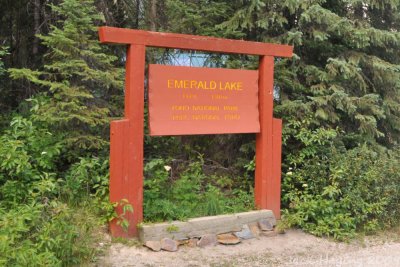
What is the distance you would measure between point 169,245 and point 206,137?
300 cm

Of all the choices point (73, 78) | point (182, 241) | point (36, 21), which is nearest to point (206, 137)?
point (73, 78)

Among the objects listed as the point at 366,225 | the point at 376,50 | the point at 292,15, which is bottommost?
the point at 366,225

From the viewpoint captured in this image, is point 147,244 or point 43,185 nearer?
point 43,185

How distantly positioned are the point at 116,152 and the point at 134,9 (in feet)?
13.5

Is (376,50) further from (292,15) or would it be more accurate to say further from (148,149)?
(148,149)

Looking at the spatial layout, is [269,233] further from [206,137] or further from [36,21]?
[36,21]

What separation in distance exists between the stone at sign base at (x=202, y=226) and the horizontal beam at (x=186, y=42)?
221 cm

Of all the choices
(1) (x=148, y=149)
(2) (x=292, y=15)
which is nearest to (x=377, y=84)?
(2) (x=292, y=15)

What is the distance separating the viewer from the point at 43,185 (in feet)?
15.4

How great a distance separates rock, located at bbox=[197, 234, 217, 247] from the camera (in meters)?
5.56

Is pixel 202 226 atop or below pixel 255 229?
atop

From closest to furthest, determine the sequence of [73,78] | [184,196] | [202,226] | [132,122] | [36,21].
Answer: [132,122]
[202,226]
[184,196]
[73,78]
[36,21]

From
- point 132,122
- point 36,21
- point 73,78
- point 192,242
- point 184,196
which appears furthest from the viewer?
point 36,21

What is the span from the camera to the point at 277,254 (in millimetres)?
5504
